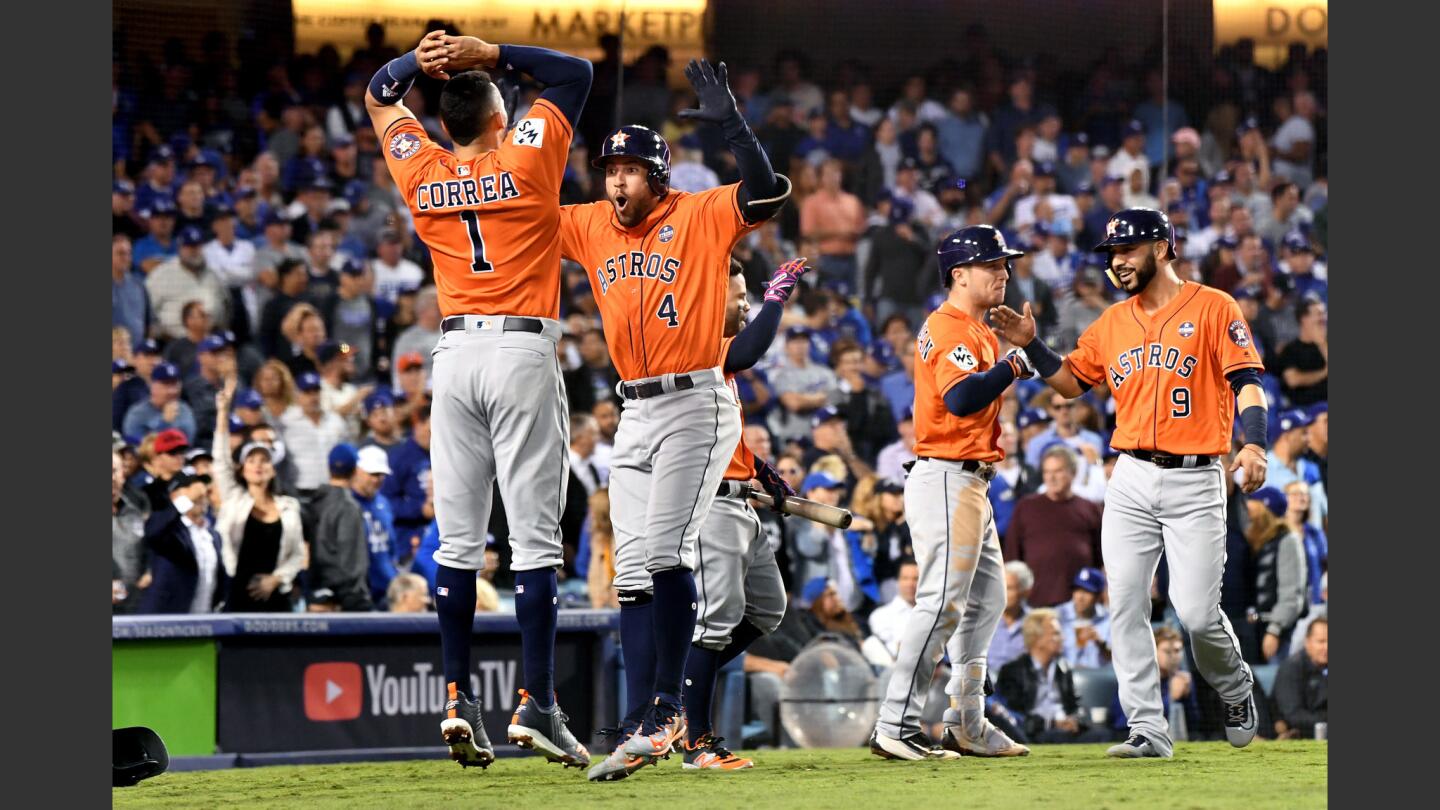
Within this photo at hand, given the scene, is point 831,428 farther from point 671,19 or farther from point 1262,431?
point 1262,431

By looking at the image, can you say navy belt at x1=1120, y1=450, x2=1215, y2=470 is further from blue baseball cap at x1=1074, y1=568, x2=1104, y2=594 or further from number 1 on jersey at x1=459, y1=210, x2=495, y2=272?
blue baseball cap at x1=1074, y1=568, x2=1104, y2=594

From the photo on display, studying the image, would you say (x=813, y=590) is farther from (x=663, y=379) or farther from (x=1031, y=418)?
(x=663, y=379)

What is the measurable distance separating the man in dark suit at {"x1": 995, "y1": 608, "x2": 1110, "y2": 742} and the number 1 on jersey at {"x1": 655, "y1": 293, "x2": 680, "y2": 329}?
435 cm

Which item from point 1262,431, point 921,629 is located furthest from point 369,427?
point 1262,431

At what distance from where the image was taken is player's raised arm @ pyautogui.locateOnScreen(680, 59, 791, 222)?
16.5 feet

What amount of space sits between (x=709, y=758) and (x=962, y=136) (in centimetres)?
747

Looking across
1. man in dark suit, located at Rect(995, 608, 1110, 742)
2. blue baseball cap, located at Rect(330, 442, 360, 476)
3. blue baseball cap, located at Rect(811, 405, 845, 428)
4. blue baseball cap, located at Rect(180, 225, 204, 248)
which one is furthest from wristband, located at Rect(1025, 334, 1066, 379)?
blue baseball cap, located at Rect(180, 225, 204, 248)

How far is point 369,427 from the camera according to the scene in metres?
9.38

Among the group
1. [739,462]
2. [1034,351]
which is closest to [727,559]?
[739,462]

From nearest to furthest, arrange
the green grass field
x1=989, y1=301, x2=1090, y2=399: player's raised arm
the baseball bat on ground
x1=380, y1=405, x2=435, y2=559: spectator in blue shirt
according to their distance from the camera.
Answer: the green grass field < x1=989, y1=301, x2=1090, y2=399: player's raised arm < the baseball bat on ground < x1=380, y1=405, x2=435, y2=559: spectator in blue shirt

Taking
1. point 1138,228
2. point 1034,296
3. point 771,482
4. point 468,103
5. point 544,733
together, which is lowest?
point 544,733

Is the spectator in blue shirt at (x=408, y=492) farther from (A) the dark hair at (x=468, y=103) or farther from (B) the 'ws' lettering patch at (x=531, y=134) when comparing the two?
(B) the 'ws' lettering patch at (x=531, y=134)

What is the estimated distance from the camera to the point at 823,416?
33.7 ft

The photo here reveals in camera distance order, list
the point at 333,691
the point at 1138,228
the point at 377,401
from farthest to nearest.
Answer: the point at 377,401 < the point at 333,691 < the point at 1138,228
